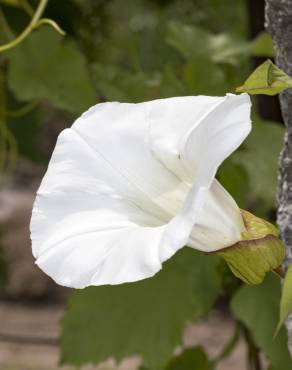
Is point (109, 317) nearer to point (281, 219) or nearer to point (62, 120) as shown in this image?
point (281, 219)

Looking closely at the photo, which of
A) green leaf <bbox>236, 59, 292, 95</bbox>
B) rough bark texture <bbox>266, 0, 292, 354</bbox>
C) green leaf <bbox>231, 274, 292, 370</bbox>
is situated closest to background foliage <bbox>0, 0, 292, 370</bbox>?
green leaf <bbox>231, 274, 292, 370</bbox>

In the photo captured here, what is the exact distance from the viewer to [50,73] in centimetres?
87

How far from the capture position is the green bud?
0.40m

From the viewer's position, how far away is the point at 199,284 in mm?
777

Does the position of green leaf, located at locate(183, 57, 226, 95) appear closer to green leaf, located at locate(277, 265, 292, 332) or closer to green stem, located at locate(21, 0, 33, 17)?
green stem, located at locate(21, 0, 33, 17)

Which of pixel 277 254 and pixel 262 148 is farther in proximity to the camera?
pixel 262 148

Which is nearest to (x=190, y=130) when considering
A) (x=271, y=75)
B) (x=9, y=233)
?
(x=271, y=75)

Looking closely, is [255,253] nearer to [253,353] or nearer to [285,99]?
[285,99]

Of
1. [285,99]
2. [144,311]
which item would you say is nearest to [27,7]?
[144,311]

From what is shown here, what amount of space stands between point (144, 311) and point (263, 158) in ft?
0.56

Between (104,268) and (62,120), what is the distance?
217 cm

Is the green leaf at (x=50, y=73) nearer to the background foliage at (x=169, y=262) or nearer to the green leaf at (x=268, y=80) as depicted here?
the background foliage at (x=169, y=262)

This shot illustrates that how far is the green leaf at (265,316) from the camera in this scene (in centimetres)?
70

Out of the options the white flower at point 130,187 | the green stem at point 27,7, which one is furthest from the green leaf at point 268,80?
the green stem at point 27,7
